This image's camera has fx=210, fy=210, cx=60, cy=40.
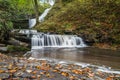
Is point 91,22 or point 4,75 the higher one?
point 91,22

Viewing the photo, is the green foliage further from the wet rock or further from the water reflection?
the wet rock

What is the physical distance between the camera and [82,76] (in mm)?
6559

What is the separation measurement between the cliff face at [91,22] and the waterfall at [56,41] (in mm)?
818

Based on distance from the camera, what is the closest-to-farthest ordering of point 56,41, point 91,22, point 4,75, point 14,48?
point 4,75, point 14,48, point 56,41, point 91,22

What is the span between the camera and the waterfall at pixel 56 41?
17047 millimetres

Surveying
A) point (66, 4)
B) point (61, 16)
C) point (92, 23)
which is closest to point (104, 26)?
point (92, 23)

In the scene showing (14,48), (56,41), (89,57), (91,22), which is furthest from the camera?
(91,22)

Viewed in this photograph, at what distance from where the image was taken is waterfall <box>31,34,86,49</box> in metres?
17.0

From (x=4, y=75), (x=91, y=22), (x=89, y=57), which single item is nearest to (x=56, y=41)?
(x=91, y=22)

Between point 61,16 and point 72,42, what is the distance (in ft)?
19.0

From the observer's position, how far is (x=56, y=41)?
17.4 m

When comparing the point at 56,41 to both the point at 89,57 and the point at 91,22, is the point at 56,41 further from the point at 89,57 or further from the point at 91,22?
the point at 89,57

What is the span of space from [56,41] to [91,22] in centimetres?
417

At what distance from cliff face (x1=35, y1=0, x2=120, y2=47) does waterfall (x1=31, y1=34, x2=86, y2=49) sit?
82 cm
